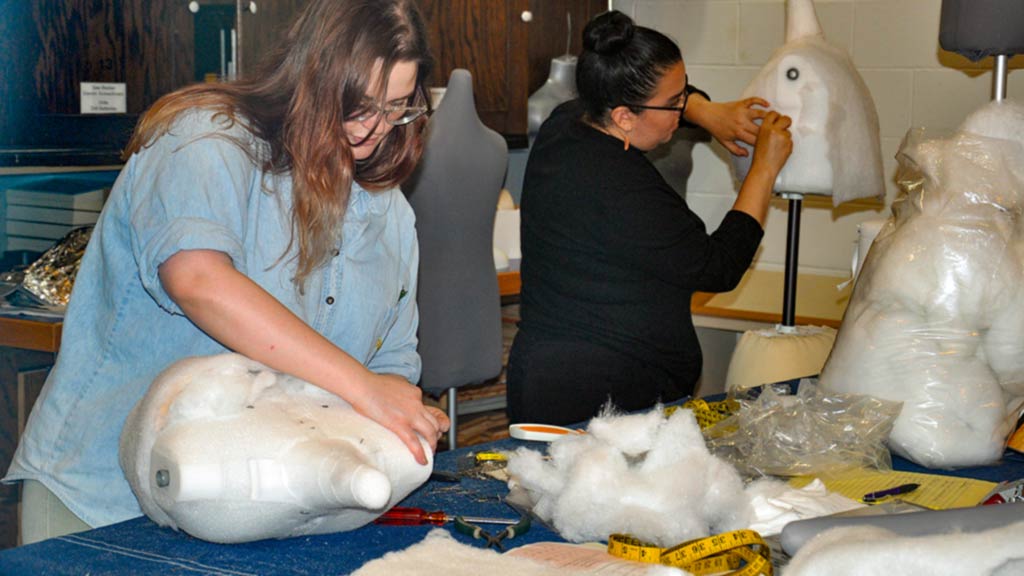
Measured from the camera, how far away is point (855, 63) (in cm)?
332

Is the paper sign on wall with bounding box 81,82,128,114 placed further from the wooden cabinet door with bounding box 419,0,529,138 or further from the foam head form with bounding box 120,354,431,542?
the foam head form with bounding box 120,354,431,542

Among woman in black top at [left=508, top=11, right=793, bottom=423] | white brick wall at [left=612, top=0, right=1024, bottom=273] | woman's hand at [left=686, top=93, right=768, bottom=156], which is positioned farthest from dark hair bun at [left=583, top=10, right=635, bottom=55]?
white brick wall at [left=612, top=0, right=1024, bottom=273]

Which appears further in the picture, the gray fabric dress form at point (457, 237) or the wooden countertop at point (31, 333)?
the gray fabric dress form at point (457, 237)

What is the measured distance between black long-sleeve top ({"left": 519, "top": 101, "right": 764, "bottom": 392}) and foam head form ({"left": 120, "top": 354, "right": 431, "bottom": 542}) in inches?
38.1

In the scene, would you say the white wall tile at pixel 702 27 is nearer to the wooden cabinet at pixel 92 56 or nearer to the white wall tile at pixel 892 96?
the white wall tile at pixel 892 96

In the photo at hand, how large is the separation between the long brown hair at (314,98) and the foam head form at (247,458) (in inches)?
9.2

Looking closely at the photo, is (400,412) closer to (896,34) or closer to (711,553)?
(711,553)

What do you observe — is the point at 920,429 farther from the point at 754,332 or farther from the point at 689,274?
the point at 754,332

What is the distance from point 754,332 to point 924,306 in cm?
91

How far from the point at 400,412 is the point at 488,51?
264cm

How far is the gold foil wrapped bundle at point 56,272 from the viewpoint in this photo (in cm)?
233

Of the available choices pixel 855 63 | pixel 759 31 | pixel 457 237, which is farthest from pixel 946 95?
pixel 457 237

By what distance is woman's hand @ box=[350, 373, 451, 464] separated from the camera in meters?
1.06

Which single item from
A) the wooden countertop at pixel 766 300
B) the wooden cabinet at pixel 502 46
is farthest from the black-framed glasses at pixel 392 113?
the wooden cabinet at pixel 502 46
